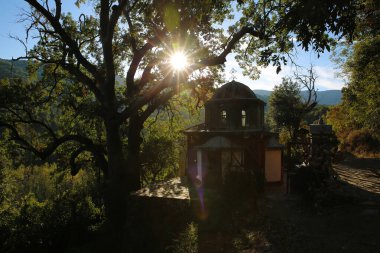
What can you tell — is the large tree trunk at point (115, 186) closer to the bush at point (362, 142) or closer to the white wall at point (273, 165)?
the white wall at point (273, 165)

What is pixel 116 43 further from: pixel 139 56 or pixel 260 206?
pixel 260 206

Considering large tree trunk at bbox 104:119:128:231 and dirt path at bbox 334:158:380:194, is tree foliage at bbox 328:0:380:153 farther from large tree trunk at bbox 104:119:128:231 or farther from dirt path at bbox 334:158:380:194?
large tree trunk at bbox 104:119:128:231

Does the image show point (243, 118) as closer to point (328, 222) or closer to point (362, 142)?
point (328, 222)

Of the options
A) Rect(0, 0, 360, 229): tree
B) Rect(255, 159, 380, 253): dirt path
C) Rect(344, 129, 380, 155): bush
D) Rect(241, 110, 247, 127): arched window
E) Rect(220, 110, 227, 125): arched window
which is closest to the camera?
Rect(255, 159, 380, 253): dirt path

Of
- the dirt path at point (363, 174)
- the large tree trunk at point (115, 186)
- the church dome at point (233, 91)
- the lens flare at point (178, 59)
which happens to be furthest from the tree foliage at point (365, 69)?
the large tree trunk at point (115, 186)

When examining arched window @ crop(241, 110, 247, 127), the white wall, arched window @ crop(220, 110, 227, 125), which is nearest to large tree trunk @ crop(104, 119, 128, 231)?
arched window @ crop(220, 110, 227, 125)

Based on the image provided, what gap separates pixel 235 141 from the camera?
21.3 metres

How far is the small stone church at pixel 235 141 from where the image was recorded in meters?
20.7

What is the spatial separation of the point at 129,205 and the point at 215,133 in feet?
26.3

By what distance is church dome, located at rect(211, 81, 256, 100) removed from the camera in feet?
74.8

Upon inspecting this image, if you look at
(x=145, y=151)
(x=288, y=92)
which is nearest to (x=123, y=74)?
(x=145, y=151)

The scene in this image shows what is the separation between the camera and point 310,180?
1460 centimetres

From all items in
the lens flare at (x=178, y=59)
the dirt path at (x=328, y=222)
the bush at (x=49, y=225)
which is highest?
the lens flare at (x=178, y=59)

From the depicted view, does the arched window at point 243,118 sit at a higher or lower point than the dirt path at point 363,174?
higher
